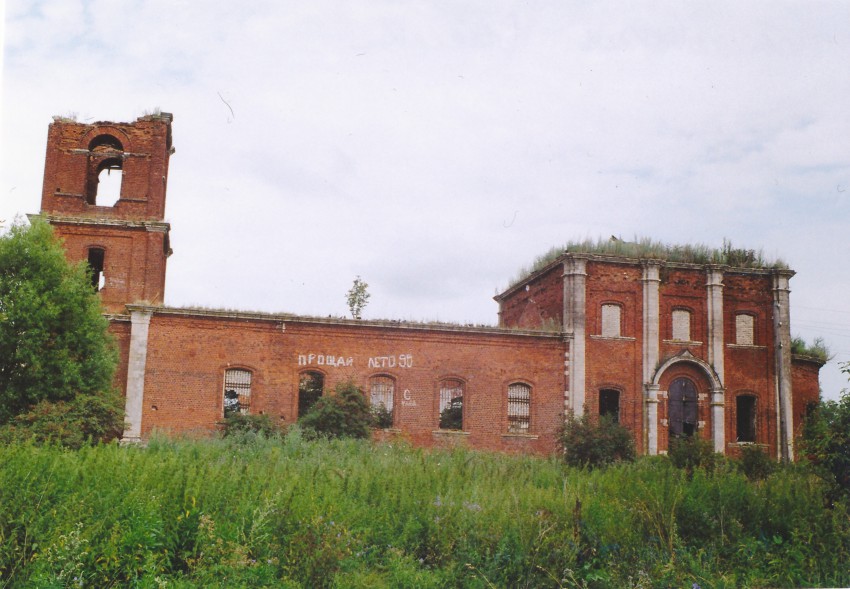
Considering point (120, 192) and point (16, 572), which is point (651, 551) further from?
point (120, 192)

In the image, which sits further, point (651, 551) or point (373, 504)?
point (373, 504)

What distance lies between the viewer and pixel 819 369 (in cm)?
2977

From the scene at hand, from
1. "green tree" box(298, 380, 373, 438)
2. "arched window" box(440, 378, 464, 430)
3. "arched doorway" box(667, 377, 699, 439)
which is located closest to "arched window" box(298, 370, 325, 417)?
"green tree" box(298, 380, 373, 438)

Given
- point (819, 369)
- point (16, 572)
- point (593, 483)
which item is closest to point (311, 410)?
point (593, 483)

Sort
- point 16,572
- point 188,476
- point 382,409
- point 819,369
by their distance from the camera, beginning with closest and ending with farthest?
point 16,572 < point 188,476 < point 382,409 < point 819,369

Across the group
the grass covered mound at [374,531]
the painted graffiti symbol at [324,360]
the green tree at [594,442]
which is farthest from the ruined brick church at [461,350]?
the grass covered mound at [374,531]

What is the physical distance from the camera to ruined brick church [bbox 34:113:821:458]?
23922 millimetres

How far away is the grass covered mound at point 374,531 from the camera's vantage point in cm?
714

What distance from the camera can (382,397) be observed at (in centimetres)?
2516

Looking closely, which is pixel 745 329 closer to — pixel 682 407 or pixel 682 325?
pixel 682 325

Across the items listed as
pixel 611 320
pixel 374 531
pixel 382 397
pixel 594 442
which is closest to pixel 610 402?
pixel 611 320

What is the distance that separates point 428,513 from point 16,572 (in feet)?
14.2

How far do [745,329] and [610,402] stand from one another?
6093mm

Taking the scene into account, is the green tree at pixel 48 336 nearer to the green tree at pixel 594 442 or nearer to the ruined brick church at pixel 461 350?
the ruined brick church at pixel 461 350
